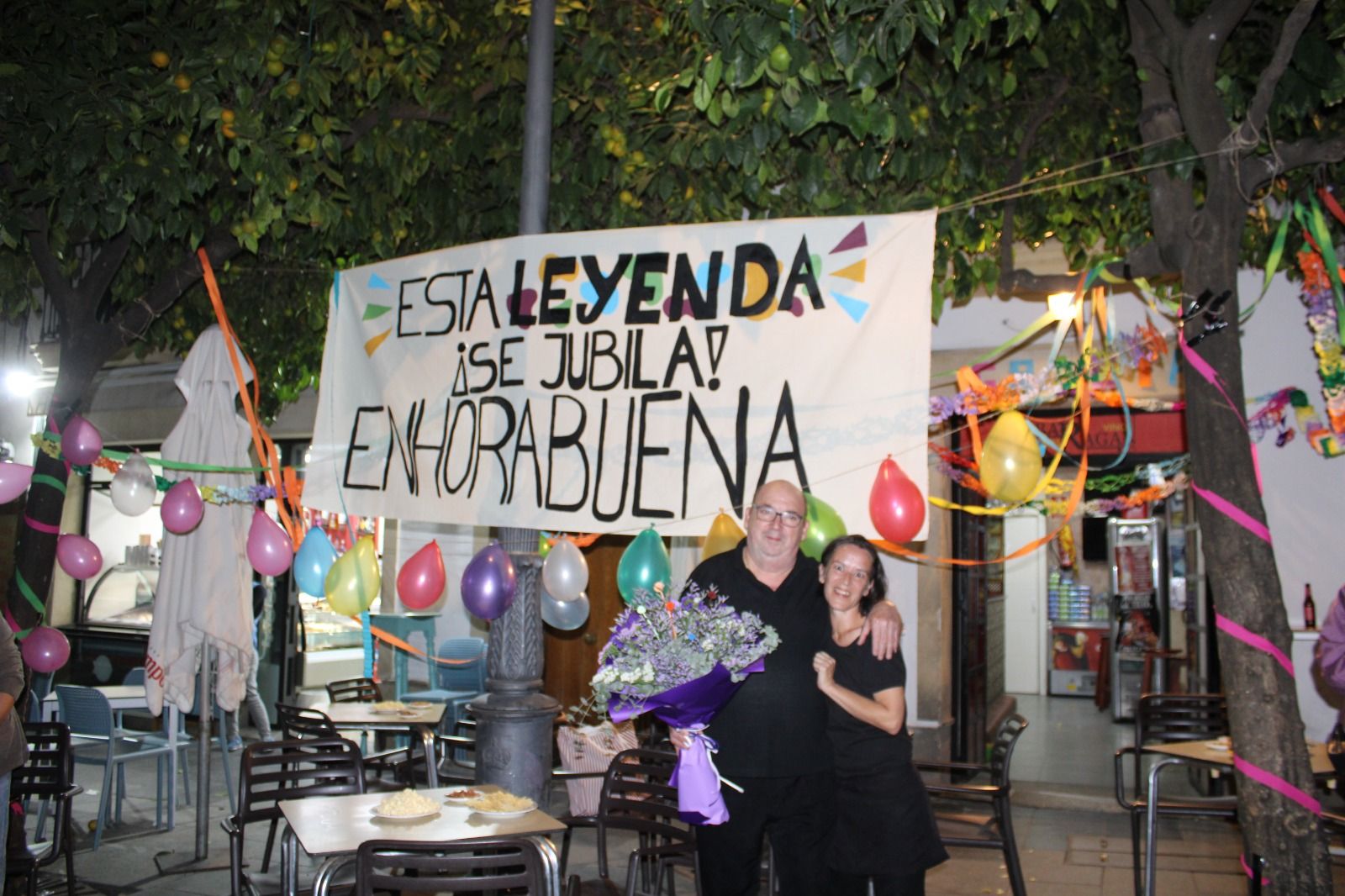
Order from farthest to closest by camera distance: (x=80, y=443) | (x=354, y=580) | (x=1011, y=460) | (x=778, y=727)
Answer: (x=80, y=443)
(x=354, y=580)
(x=1011, y=460)
(x=778, y=727)

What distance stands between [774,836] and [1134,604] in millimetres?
10206

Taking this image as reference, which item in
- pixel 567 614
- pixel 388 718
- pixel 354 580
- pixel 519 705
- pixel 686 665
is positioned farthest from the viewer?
pixel 388 718

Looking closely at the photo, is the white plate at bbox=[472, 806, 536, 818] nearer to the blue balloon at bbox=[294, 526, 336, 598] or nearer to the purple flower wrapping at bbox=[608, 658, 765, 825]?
the purple flower wrapping at bbox=[608, 658, 765, 825]

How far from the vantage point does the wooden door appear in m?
9.46

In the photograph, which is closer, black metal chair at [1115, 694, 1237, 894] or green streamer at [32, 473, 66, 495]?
black metal chair at [1115, 694, 1237, 894]

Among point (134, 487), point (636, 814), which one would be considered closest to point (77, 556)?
point (134, 487)

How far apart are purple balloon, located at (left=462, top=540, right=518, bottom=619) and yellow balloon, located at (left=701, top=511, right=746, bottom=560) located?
80 cm

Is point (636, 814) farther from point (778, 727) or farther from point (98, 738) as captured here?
point (98, 738)

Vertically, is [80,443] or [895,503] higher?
[80,443]

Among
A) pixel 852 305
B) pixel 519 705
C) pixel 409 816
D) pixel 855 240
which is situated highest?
pixel 855 240

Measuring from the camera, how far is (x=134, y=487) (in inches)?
245

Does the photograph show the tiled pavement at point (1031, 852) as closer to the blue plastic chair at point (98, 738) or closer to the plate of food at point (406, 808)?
the blue plastic chair at point (98, 738)

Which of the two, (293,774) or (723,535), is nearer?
(723,535)

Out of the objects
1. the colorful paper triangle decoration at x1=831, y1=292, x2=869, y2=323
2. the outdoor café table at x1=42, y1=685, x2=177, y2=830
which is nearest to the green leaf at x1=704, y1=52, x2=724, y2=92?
the colorful paper triangle decoration at x1=831, y1=292, x2=869, y2=323
